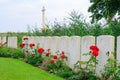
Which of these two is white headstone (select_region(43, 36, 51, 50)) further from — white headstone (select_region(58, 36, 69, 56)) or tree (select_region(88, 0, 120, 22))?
tree (select_region(88, 0, 120, 22))

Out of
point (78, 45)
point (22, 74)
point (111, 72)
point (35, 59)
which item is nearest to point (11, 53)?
point (35, 59)

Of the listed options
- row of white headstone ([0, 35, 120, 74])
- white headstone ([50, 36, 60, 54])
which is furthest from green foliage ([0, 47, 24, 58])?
white headstone ([50, 36, 60, 54])

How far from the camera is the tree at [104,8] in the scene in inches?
880

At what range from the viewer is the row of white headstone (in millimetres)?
9852

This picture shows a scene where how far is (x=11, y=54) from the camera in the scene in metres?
17.2

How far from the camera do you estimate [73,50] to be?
1202cm

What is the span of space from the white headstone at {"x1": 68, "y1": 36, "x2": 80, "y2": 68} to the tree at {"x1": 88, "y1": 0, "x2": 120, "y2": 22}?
10089mm

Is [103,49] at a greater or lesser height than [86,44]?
lesser

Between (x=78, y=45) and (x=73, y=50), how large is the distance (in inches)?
18.4

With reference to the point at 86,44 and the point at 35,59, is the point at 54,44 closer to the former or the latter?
the point at 35,59

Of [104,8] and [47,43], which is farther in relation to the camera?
[104,8]

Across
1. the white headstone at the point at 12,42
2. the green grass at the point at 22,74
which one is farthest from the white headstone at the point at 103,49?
the white headstone at the point at 12,42

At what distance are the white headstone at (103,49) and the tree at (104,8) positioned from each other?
1199cm

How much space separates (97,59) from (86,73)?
1.49 feet
